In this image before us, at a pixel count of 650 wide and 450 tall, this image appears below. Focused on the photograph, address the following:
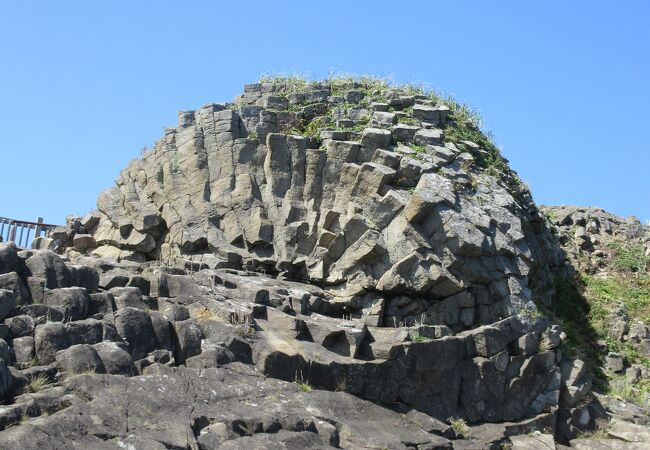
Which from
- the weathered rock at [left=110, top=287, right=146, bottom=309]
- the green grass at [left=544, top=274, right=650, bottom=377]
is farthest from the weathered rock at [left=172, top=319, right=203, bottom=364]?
the green grass at [left=544, top=274, right=650, bottom=377]

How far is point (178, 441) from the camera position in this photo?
17.0m

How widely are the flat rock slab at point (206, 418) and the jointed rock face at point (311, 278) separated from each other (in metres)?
0.07

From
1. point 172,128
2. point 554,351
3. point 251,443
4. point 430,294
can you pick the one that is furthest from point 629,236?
point 251,443

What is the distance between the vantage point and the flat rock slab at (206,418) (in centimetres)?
1645

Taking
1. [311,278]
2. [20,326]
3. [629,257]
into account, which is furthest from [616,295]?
[20,326]

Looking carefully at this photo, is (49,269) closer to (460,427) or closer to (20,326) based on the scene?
(20,326)

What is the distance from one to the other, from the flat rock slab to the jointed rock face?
0.07m

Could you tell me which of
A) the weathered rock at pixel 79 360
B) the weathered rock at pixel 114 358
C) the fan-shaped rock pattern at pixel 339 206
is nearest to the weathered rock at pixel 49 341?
the weathered rock at pixel 79 360

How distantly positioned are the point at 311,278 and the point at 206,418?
27.9 ft

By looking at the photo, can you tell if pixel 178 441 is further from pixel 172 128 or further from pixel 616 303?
pixel 616 303

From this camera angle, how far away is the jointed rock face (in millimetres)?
19422

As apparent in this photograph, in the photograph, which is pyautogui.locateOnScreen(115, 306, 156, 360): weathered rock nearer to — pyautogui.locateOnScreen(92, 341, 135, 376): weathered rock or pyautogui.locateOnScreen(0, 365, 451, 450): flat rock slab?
pyautogui.locateOnScreen(92, 341, 135, 376): weathered rock

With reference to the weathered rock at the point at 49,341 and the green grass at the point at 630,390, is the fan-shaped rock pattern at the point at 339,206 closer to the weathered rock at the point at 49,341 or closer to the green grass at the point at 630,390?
the green grass at the point at 630,390

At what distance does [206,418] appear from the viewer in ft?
59.1
